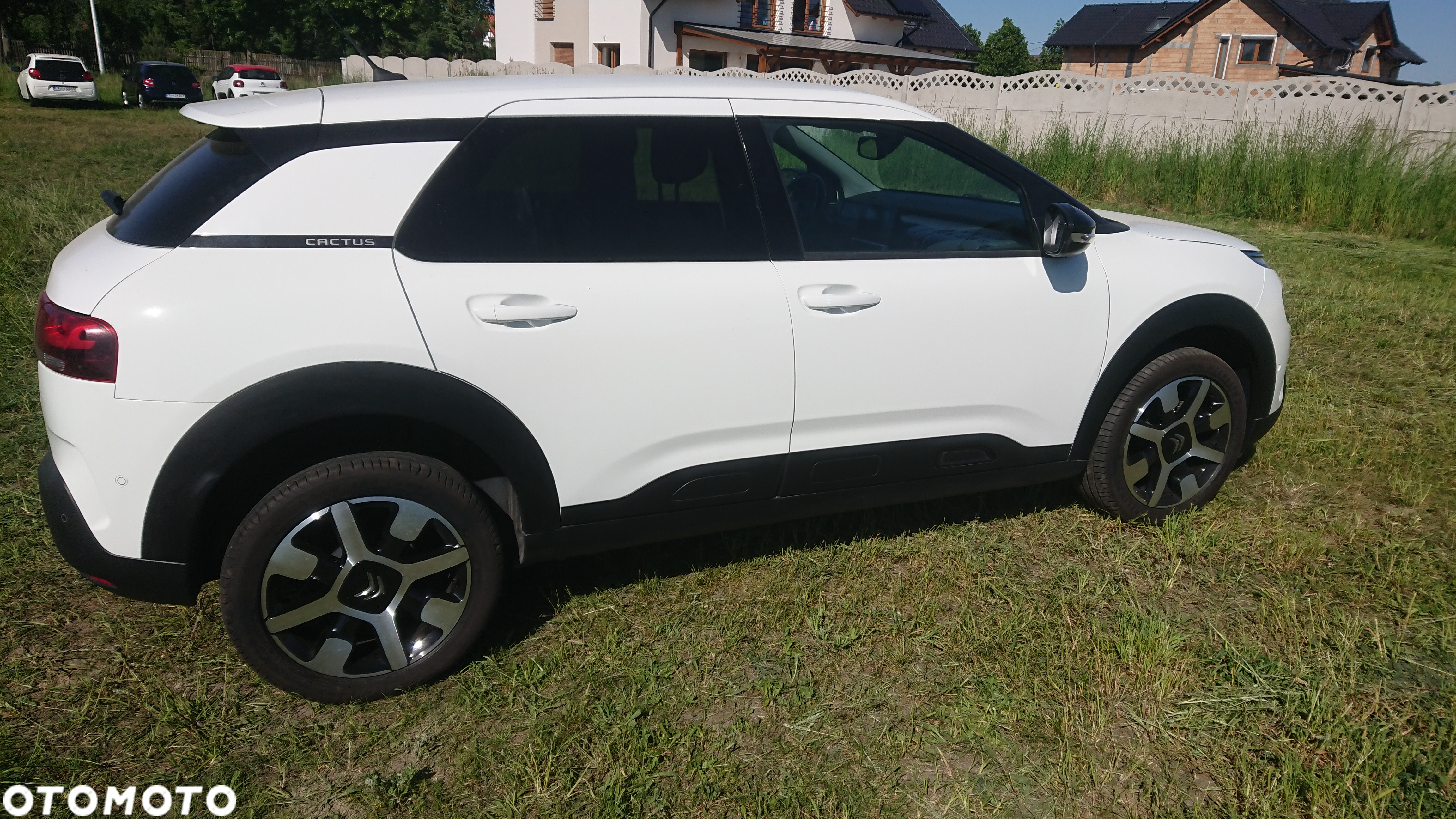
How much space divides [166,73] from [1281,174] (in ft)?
108

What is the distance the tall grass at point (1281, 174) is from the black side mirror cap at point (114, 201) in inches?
445

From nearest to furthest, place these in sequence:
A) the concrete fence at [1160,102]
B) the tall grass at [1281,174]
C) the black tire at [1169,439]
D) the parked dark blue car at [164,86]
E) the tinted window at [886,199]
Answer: the tinted window at [886,199], the black tire at [1169,439], the tall grass at [1281,174], the concrete fence at [1160,102], the parked dark blue car at [164,86]

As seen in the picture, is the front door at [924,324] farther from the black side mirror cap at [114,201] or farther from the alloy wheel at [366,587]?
the black side mirror cap at [114,201]

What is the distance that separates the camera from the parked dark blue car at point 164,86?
1199 inches

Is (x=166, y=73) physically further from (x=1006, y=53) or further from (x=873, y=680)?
(x=1006, y=53)

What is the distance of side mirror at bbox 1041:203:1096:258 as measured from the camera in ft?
10.4

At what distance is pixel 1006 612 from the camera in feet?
10.6

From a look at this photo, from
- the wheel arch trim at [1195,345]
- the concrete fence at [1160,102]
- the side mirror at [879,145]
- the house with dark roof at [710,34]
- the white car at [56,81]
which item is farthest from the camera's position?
the house with dark roof at [710,34]

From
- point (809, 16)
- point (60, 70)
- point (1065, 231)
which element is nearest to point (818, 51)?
point (809, 16)

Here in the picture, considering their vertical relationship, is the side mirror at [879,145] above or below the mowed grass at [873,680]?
above

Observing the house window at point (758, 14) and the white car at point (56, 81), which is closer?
the white car at point (56, 81)

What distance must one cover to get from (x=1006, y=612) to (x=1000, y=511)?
33.3 inches

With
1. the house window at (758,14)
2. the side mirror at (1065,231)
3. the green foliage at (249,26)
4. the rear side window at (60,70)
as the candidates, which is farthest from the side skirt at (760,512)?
the green foliage at (249,26)

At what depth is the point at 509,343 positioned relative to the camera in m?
→ 2.62
